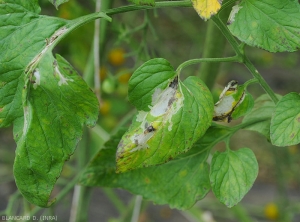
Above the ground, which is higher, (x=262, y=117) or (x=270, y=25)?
(x=270, y=25)

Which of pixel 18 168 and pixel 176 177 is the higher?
pixel 18 168

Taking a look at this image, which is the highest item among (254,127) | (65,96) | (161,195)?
(65,96)

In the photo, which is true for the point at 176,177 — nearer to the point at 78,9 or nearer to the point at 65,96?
the point at 65,96

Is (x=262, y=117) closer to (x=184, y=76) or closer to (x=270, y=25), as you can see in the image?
(x=270, y=25)

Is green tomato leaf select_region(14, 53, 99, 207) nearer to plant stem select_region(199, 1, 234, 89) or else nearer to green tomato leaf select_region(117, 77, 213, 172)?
green tomato leaf select_region(117, 77, 213, 172)

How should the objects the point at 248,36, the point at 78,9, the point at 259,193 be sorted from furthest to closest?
the point at 259,193
the point at 78,9
the point at 248,36

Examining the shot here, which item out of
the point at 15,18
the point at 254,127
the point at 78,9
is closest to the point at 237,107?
the point at 254,127

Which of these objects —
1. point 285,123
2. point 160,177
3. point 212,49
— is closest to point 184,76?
point 212,49
